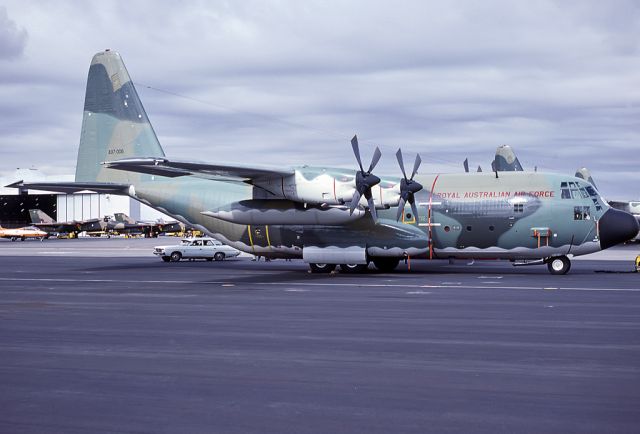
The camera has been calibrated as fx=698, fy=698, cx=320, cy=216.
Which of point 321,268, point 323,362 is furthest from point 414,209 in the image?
point 323,362

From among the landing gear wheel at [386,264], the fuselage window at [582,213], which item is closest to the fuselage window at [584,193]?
the fuselage window at [582,213]

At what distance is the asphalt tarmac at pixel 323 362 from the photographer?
8.94m

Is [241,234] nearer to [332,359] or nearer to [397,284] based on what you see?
[397,284]

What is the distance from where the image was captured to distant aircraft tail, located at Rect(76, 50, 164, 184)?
134 ft

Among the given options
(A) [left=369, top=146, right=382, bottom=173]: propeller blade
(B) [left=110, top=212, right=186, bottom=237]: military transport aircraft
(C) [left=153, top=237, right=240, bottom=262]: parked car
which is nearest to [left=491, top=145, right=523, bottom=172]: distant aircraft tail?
(C) [left=153, top=237, right=240, bottom=262]: parked car

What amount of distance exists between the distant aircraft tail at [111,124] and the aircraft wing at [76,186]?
1432 mm

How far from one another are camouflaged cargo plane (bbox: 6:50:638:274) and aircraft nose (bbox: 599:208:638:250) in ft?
0.15

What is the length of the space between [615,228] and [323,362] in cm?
2384

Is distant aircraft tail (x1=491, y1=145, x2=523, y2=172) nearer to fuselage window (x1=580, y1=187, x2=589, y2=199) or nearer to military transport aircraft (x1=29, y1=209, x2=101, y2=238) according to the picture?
fuselage window (x1=580, y1=187, x2=589, y2=199)

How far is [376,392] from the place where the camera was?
10242 mm

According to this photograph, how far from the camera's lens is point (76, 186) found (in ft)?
121

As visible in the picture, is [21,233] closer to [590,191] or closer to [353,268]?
[353,268]

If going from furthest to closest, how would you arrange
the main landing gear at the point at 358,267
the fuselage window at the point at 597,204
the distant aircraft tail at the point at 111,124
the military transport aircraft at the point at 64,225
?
the military transport aircraft at the point at 64,225 < the distant aircraft tail at the point at 111,124 < the main landing gear at the point at 358,267 < the fuselage window at the point at 597,204

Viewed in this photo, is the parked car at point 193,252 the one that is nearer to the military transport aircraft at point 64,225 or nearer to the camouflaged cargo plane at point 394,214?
the camouflaged cargo plane at point 394,214
